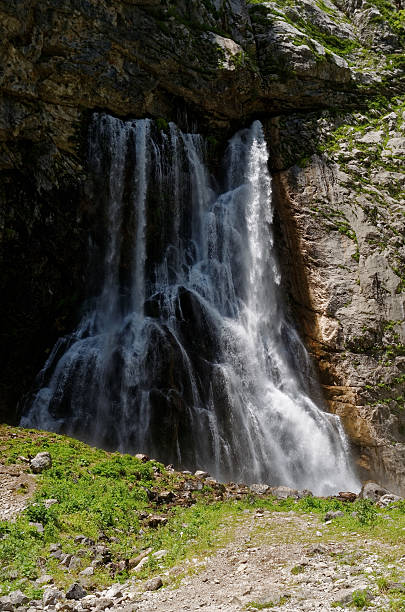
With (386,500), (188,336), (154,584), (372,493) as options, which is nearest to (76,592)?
(154,584)

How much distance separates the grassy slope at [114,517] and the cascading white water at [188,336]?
422 cm

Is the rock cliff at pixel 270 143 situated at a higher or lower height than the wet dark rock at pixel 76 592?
higher

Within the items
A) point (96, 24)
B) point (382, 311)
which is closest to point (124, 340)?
point (382, 311)

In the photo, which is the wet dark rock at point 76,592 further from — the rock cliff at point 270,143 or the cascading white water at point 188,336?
the rock cliff at point 270,143

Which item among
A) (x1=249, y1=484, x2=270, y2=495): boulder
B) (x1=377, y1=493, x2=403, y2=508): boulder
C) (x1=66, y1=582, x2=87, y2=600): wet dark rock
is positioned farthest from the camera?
(x1=249, y1=484, x2=270, y2=495): boulder

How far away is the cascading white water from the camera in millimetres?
15734

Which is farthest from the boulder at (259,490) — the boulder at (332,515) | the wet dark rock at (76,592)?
the wet dark rock at (76,592)

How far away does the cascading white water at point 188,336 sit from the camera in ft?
51.6

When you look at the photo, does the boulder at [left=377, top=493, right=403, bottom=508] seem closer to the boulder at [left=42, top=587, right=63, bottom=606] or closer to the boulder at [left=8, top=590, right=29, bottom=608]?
the boulder at [left=42, top=587, right=63, bottom=606]

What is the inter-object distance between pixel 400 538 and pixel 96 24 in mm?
21084

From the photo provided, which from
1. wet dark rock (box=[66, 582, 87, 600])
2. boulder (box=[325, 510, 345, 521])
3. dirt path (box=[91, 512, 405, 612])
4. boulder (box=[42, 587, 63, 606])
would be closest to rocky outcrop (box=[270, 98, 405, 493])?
boulder (box=[325, 510, 345, 521])

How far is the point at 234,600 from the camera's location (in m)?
5.57

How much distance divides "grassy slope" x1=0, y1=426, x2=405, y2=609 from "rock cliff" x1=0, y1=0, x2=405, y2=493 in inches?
298

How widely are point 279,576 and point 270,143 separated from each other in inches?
870
